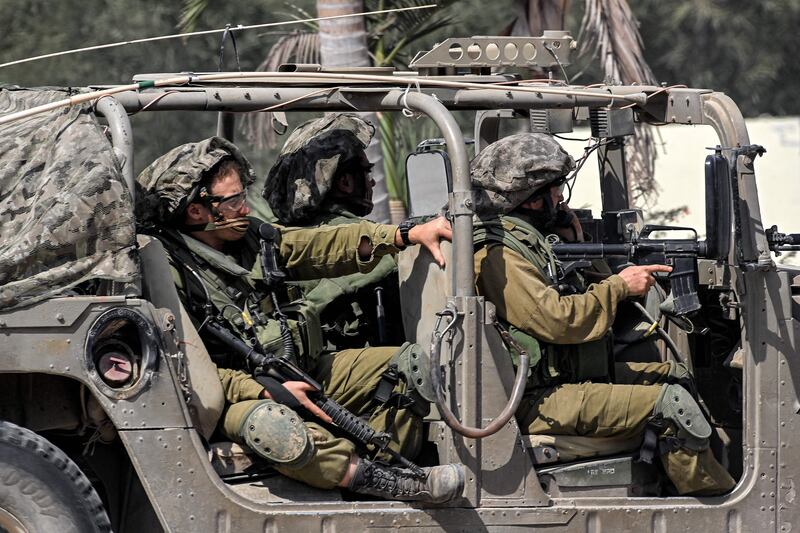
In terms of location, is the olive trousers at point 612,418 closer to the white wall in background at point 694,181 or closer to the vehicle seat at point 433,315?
the vehicle seat at point 433,315

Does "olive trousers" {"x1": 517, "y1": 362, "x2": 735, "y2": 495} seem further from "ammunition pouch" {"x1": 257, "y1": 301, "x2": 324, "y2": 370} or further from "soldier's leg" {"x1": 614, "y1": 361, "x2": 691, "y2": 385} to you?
"ammunition pouch" {"x1": 257, "y1": 301, "x2": 324, "y2": 370}

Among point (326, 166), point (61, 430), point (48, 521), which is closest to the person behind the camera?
point (48, 521)

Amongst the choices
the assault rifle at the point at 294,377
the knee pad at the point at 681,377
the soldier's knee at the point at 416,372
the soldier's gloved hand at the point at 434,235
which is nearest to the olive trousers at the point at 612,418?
the knee pad at the point at 681,377

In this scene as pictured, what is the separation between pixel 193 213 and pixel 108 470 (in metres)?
1.05

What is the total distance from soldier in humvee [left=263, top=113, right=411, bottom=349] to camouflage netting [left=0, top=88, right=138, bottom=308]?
1.17 m

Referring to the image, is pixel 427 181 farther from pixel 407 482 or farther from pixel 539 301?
pixel 407 482

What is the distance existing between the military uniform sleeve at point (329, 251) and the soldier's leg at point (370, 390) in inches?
13.5

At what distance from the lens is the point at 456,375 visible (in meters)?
5.08

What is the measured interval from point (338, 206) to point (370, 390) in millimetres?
1005

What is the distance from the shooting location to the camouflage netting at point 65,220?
474 cm

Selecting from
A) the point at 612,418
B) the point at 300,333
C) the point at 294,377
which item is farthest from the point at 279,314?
the point at 612,418

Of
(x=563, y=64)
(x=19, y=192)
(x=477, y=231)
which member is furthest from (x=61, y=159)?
(x=563, y=64)

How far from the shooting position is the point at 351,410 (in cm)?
548

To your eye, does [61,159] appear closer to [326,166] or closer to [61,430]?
[61,430]
